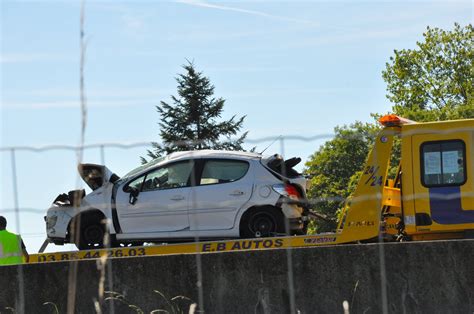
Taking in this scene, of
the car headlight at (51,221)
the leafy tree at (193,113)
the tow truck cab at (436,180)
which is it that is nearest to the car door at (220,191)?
→ the tow truck cab at (436,180)

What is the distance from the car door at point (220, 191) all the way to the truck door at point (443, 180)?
2.30m

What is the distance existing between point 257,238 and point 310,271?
4.19m

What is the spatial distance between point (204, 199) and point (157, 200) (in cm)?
66

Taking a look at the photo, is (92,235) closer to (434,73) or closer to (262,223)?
(262,223)

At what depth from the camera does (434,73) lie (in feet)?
194

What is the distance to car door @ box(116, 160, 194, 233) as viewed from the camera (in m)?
13.4

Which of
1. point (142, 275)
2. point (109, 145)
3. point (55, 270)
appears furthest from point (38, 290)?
point (109, 145)

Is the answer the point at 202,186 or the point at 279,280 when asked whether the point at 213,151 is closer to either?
the point at 202,186

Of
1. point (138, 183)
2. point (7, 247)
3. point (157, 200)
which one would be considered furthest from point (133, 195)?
point (7, 247)

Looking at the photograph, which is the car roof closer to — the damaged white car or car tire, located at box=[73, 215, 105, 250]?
the damaged white car

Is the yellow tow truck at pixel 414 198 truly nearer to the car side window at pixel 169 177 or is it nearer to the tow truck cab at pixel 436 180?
the tow truck cab at pixel 436 180

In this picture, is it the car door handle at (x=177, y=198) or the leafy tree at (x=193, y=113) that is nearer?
the car door handle at (x=177, y=198)

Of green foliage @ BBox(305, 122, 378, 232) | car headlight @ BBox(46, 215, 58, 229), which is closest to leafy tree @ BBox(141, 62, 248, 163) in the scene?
green foliage @ BBox(305, 122, 378, 232)

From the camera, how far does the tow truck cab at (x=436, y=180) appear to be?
484 inches
